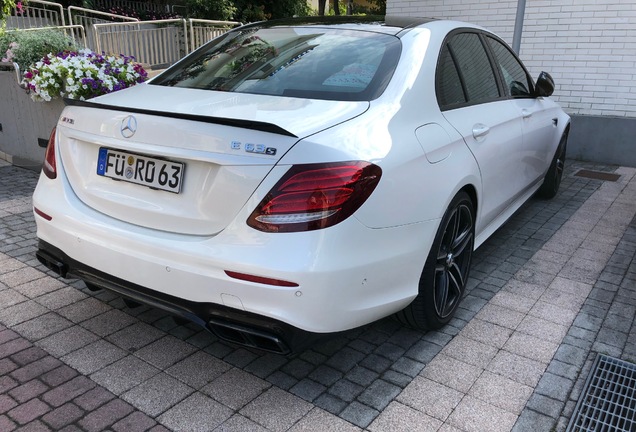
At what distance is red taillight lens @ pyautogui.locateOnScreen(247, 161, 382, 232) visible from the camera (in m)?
2.14

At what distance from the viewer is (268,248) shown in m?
2.15

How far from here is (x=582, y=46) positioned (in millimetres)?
7445

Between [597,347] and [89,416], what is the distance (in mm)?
2640

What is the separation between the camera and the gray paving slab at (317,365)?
Result: 241 cm

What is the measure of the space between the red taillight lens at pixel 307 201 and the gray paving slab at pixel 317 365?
56 centimetres

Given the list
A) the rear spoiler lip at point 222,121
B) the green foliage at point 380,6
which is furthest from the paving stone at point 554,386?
the green foliage at point 380,6

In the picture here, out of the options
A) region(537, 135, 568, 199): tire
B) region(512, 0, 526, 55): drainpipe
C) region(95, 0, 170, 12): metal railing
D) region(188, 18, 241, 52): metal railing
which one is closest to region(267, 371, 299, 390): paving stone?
region(537, 135, 568, 199): tire

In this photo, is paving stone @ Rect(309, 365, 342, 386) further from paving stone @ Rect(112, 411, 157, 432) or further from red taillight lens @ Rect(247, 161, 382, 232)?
red taillight lens @ Rect(247, 161, 382, 232)

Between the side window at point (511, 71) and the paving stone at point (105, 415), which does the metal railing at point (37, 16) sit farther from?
the paving stone at point (105, 415)

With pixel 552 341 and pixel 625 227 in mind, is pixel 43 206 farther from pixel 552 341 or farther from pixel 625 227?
pixel 625 227

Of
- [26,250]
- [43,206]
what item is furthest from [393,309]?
[26,250]

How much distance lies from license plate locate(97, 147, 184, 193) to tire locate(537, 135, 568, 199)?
173 inches

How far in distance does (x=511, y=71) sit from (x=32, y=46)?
5.63 metres

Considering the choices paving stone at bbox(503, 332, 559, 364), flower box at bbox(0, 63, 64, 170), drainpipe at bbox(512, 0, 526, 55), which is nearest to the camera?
paving stone at bbox(503, 332, 559, 364)
